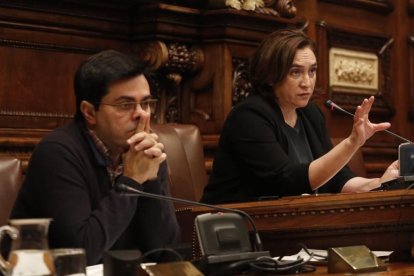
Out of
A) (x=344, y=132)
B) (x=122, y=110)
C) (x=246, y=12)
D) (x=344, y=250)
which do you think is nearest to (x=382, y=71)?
(x=344, y=132)

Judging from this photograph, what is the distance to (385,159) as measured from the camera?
450cm

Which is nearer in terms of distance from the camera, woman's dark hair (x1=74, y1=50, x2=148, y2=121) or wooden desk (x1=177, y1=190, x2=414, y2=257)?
wooden desk (x1=177, y1=190, x2=414, y2=257)

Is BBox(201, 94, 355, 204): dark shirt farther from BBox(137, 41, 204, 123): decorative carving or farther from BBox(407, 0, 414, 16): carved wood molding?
BBox(407, 0, 414, 16): carved wood molding

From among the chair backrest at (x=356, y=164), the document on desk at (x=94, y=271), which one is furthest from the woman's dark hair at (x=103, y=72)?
the chair backrest at (x=356, y=164)

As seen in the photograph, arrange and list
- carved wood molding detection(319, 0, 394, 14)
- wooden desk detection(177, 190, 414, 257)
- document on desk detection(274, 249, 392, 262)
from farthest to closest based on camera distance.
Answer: carved wood molding detection(319, 0, 394, 14) < wooden desk detection(177, 190, 414, 257) < document on desk detection(274, 249, 392, 262)

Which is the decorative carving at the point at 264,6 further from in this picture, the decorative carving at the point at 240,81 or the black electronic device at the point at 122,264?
the black electronic device at the point at 122,264

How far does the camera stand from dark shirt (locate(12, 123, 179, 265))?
2.08 meters

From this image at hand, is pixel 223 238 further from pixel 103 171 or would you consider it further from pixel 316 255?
pixel 103 171

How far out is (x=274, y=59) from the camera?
312cm

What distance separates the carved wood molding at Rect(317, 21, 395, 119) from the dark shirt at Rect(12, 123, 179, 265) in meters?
2.06

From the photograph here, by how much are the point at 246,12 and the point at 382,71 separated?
1217mm

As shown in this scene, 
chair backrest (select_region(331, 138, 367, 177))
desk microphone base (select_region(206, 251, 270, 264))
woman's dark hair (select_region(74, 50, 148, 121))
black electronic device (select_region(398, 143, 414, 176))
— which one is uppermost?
woman's dark hair (select_region(74, 50, 148, 121))

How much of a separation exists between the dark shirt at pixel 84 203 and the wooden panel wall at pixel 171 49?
2.61 feet

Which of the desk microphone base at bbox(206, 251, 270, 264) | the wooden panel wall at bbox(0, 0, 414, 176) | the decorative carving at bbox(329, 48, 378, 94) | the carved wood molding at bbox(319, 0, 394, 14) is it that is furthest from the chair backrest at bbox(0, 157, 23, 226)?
the carved wood molding at bbox(319, 0, 394, 14)
